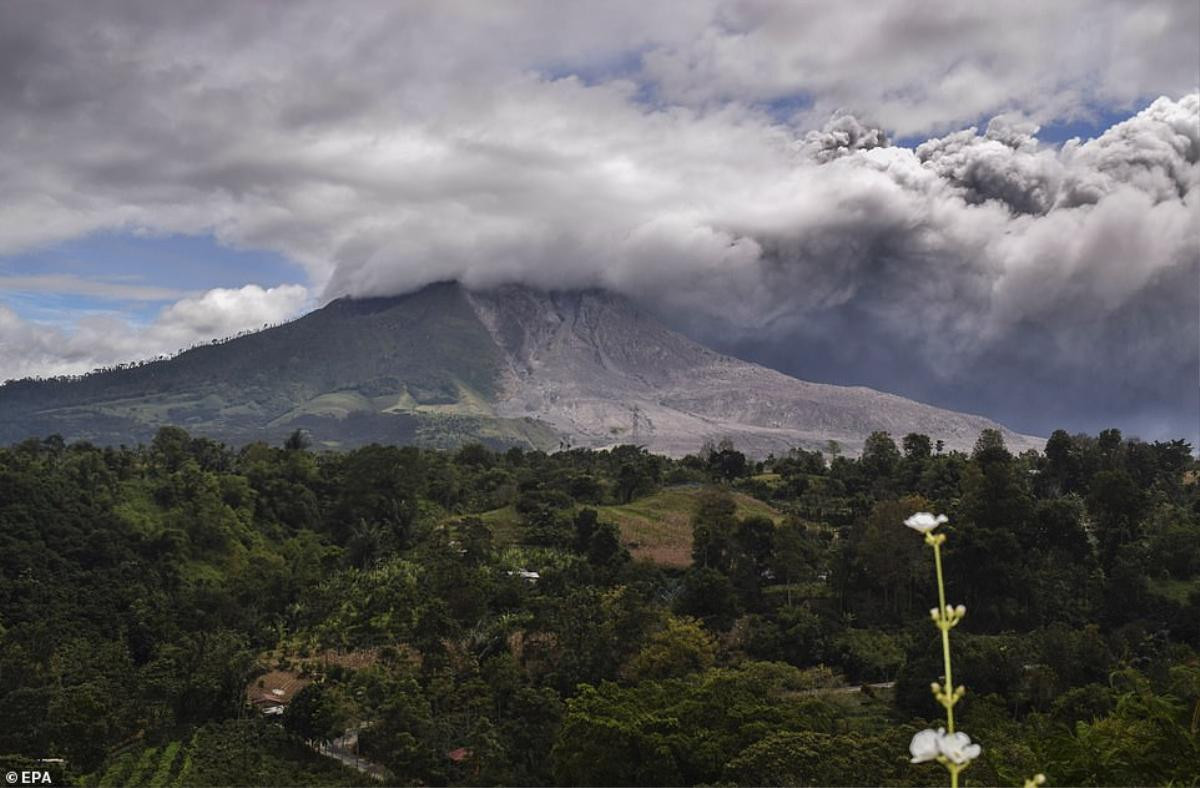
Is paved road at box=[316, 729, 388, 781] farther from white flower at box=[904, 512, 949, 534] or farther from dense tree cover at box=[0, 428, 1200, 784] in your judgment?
white flower at box=[904, 512, 949, 534]

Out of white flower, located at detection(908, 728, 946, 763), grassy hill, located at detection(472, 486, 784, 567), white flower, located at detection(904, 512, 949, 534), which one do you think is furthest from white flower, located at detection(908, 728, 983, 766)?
grassy hill, located at detection(472, 486, 784, 567)

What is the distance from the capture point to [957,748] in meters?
2.51

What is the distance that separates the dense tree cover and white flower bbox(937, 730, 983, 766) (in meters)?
5.28

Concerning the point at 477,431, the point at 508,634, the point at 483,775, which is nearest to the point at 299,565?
the point at 508,634

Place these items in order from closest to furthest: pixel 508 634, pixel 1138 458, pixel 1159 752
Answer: pixel 1159 752
pixel 508 634
pixel 1138 458

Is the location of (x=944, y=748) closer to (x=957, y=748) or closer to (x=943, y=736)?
(x=957, y=748)

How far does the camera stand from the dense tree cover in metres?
18.3

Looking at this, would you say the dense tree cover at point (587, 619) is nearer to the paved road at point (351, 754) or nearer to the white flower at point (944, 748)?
the paved road at point (351, 754)

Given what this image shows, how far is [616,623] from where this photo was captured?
91.5 ft

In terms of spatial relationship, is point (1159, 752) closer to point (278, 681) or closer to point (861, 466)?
point (278, 681)

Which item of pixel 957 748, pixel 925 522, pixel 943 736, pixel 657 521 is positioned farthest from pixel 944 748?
pixel 657 521

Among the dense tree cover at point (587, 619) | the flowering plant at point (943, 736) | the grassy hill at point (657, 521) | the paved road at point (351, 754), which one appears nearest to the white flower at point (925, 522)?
the flowering plant at point (943, 736)

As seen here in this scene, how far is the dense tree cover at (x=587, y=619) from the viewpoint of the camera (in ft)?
60.0

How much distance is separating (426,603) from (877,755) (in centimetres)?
1971
